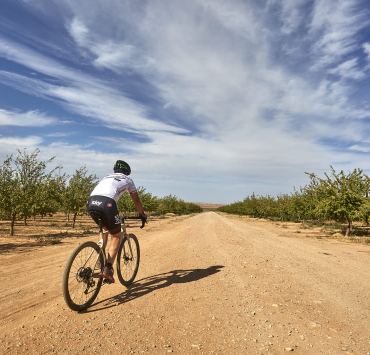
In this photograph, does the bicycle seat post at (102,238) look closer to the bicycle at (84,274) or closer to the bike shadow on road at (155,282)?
the bicycle at (84,274)

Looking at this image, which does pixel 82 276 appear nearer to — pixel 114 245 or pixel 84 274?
pixel 84 274

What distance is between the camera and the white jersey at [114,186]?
19.0 ft

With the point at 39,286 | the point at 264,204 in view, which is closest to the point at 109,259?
the point at 39,286

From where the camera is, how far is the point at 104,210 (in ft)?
18.4

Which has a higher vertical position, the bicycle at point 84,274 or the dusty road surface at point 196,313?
the bicycle at point 84,274

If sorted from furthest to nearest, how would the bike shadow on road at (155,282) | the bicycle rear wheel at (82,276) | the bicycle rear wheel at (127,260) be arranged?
1. the bicycle rear wheel at (127,260)
2. the bike shadow on road at (155,282)
3. the bicycle rear wheel at (82,276)

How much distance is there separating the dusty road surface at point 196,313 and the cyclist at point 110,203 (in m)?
0.78

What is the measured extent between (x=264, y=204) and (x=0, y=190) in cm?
5262

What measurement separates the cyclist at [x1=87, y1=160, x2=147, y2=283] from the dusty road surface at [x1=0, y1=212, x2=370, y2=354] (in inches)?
30.7

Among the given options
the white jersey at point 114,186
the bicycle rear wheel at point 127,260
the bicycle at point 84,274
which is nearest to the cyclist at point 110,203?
the white jersey at point 114,186

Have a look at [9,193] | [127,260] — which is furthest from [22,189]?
[127,260]

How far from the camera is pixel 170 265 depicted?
29.7 ft

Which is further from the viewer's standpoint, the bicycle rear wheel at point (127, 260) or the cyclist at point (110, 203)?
the bicycle rear wheel at point (127, 260)

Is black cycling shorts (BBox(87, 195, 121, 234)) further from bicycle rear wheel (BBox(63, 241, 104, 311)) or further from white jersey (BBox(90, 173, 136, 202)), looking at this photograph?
bicycle rear wheel (BBox(63, 241, 104, 311))
